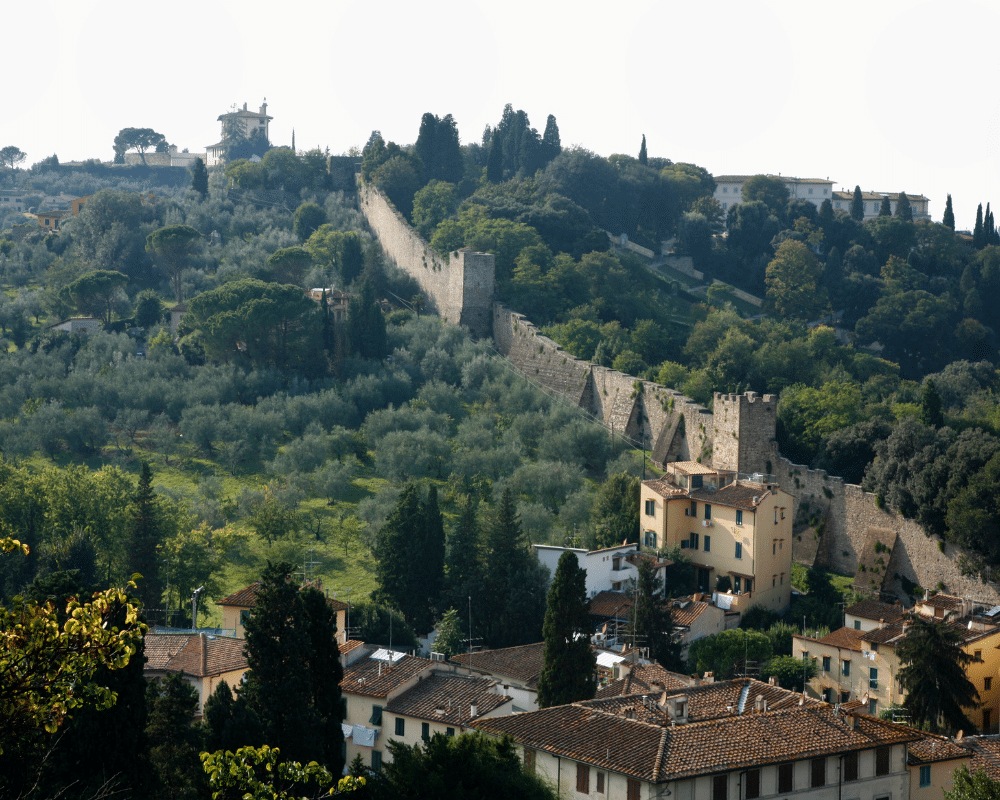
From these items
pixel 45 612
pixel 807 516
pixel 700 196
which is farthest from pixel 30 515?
pixel 700 196

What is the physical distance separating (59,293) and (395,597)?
83.6 feet

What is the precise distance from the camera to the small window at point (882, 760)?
20.6 m

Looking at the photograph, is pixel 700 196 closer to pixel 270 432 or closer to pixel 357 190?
pixel 357 190

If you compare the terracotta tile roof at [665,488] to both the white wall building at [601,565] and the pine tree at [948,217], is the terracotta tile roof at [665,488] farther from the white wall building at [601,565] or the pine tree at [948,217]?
the pine tree at [948,217]

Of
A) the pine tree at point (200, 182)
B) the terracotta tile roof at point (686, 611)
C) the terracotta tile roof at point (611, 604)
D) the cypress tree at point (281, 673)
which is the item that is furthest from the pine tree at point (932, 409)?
the pine tree at point (200, 182)

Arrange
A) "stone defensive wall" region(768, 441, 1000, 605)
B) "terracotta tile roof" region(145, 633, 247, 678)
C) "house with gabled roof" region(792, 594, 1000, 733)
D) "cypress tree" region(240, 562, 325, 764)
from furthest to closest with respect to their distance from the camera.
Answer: "stone defensive wall" region(768, 441, 1000, 605) < "house with gabled roof" region(792, 594, 1000, 733) < "terracotta tile roof" region(145, 633, 247, 678) < "cypress tree" region(240, 562, 325, 764)

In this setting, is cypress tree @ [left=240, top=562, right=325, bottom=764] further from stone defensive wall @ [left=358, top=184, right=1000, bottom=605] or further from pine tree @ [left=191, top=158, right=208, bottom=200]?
pine tree @ [left=191, top=158, right=208, bottom=200]

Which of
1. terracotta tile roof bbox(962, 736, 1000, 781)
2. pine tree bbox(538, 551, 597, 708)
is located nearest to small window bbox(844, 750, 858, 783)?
terracotta tile roof bbox(962, 736, 1000, 781)

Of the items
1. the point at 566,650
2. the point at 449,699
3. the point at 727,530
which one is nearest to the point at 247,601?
the point at 449,699

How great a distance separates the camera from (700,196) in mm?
65562

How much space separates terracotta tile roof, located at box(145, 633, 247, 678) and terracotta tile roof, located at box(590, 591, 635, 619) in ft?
28.5

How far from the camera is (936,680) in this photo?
24.7 meters

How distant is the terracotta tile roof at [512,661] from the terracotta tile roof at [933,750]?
7121 mm

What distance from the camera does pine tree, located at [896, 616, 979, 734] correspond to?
24656 millimetres
